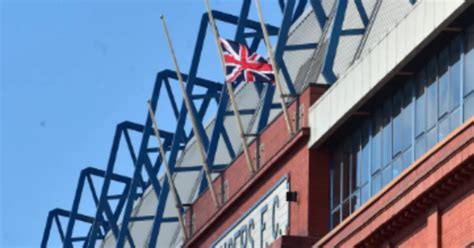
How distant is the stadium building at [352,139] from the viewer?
56781 millimetres

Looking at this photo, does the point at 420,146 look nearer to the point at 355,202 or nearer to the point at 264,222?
the point at 355,202

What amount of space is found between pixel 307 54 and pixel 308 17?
127 inches

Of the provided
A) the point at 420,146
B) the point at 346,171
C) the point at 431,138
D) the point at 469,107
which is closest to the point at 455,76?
the point at 469,107

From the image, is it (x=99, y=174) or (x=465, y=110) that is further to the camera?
(x=99, y=174)

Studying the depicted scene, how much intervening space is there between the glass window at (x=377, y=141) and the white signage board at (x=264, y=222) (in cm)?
620

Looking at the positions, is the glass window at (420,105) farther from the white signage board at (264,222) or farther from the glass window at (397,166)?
the white signage board at (264,222)

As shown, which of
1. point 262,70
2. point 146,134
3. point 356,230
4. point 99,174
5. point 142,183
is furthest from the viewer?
point 99,174

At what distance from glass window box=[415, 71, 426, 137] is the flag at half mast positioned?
1434 centimetres

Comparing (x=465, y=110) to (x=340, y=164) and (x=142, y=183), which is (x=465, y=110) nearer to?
(x=340, y=164)

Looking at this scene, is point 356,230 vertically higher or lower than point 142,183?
lower

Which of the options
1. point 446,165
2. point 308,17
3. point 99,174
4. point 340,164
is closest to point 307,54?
point 308,17

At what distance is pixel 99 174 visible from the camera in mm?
115062

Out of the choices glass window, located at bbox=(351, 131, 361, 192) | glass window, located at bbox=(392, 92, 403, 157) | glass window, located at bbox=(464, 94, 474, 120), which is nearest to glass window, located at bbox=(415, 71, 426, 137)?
glass window, located at bbox=(392, 92, 403, 157)

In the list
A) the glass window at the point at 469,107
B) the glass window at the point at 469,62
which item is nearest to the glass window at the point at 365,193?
the glass window at the point at 469,107
